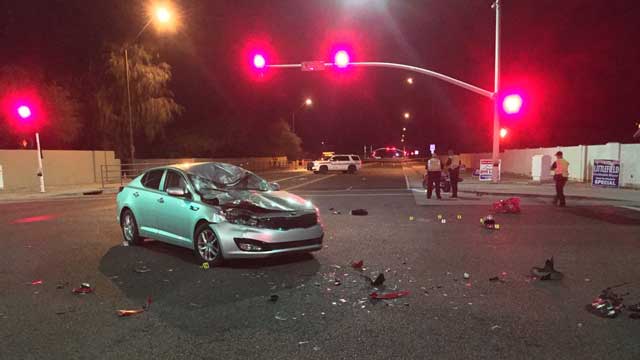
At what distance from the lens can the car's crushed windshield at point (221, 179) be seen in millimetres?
7688

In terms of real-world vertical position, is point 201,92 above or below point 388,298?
above

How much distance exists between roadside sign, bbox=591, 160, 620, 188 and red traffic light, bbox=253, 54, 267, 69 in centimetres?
1516

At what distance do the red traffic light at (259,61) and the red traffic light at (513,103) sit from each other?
9545 millimetres

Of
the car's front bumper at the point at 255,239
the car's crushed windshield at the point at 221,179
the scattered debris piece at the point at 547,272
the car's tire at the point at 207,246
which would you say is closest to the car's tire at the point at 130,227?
the car's crushed windshield at the point at 221,179

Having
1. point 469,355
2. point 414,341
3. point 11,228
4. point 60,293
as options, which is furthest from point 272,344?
point 11,228

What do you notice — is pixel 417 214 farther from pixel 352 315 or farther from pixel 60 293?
pixel 60 293

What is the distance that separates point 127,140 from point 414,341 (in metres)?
32.6

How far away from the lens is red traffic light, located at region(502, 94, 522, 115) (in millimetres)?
17591

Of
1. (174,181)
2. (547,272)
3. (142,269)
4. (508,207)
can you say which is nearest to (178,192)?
(174,181)

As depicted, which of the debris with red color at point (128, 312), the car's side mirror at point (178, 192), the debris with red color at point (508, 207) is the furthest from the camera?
the debris with red color at point (508, 207)

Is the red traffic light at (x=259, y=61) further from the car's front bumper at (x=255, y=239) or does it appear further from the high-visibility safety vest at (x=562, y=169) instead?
the car's front bumper at (x=255, y=239)

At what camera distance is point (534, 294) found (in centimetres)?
555

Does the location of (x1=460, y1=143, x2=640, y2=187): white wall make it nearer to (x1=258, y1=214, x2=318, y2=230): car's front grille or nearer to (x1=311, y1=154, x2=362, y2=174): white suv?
(x1=311, y1=154, x2=362, y2=174): white suv

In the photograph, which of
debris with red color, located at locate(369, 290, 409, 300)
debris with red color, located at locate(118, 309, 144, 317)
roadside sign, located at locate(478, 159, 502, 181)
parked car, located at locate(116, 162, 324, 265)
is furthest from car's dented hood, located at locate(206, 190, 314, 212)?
roadside sign, located at locate(478, 159, 502, 181)
